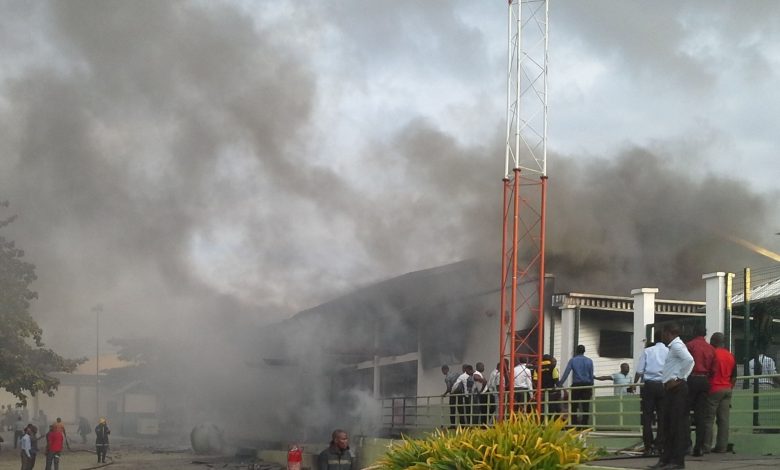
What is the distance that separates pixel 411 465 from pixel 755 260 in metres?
19.5

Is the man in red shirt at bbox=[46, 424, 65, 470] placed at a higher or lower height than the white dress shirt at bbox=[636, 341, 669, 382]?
lower

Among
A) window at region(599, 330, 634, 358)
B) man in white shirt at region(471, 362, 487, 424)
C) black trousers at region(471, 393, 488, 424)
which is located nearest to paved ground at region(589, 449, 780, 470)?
man in white shirt at region(471, 362, 487, 424)

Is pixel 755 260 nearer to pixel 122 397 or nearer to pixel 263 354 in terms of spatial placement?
pixel 263 354

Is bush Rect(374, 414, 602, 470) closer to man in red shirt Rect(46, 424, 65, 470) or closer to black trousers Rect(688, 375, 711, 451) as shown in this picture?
black trousers Rect(688, 375, 711, 451)

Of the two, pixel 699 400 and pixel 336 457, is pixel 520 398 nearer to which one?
pixel 336 457

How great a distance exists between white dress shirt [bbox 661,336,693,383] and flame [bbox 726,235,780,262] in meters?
17.9

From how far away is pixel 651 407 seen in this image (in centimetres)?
1237

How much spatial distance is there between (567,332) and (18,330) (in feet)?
58.1

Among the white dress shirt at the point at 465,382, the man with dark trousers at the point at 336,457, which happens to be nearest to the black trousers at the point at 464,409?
the white dress shirt at the point at 465,382

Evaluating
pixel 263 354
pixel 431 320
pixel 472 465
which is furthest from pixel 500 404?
pixel 263 354

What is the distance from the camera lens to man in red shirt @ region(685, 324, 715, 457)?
12.2 meters

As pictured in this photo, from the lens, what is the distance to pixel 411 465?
11445 millimetres

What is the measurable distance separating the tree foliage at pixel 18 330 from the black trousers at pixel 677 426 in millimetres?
25139

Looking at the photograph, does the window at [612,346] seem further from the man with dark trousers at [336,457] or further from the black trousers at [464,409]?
the man with dark trousers at [336,457]
